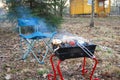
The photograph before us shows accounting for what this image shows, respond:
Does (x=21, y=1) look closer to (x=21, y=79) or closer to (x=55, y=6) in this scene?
(x=55, y=6)

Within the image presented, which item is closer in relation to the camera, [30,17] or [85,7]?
[30,17]

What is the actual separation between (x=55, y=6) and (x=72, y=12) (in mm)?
13656

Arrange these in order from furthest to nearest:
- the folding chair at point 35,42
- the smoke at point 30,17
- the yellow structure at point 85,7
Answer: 1. the yellow structure at point 85,7
2. the smoke at point 30,17
3. the folding chair at point 35,42

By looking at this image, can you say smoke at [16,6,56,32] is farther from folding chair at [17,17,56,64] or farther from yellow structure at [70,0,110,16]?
yellow structure at [70,0,110,16]

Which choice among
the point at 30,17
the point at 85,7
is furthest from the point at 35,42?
the point at 85,7

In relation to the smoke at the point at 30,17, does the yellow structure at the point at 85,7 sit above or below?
above

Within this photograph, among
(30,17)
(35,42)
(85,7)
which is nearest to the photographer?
(35,42)

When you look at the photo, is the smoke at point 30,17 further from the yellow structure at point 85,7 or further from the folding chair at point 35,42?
the yellow structure at point 85,7

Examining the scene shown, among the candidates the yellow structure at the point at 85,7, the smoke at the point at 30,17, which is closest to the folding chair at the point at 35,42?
the smoke at the point at 30,17

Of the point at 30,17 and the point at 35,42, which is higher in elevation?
the point at 30,17

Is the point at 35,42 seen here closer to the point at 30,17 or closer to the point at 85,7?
the point at 30,17

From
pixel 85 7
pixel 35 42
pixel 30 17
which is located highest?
pixel 85 7

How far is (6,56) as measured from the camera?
5996 mm

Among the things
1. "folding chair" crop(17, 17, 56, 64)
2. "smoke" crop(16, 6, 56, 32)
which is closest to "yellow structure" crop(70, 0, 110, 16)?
"smoke" crop(16, 6, 56, 32)
